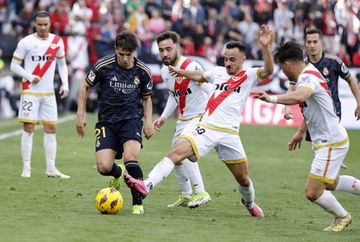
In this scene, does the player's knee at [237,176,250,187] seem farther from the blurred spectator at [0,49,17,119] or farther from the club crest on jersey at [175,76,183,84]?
the blurred spectator at [0,49,17,119]

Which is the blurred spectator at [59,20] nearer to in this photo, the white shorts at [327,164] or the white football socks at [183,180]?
the white football socks at [183,180]

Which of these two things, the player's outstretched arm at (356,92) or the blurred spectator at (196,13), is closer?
the player's outstretched arm at (356,92)

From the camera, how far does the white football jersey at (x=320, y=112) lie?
10047mm

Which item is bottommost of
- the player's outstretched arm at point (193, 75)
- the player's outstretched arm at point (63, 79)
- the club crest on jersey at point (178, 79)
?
the player's outstretched arm at point (63, 79)

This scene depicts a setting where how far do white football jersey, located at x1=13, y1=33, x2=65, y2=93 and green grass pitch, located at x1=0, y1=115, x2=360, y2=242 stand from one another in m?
1.50

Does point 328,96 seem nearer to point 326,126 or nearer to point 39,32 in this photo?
point 326,126

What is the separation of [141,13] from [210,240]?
905 inches

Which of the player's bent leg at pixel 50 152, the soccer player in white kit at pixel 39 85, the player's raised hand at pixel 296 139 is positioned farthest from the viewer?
the player's bent leg at pixel 50 152

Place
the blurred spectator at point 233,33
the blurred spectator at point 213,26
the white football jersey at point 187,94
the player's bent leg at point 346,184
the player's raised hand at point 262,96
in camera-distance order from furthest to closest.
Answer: the blurred spectator at point 213,26 → the blurred spectator at point 233,33 → the white football jersey at point 187,94 → the player's bent leg at point 346,184 → the player's raised hand at point 262,96

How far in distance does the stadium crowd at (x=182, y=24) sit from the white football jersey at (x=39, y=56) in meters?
14.5

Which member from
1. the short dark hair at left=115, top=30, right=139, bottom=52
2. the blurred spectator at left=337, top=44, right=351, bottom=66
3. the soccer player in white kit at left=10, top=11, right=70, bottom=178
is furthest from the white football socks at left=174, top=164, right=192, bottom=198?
the blurred spectator at left=337, top=44, right=351, bottom=66

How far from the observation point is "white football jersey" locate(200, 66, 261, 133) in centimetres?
1107

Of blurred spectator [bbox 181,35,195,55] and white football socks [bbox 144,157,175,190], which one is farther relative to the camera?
blurred spectator [bbox 181,35,195,55]

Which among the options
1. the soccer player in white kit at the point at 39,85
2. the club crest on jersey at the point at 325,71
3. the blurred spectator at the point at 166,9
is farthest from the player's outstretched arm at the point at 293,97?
the blurred spectator at the point at 166,9
